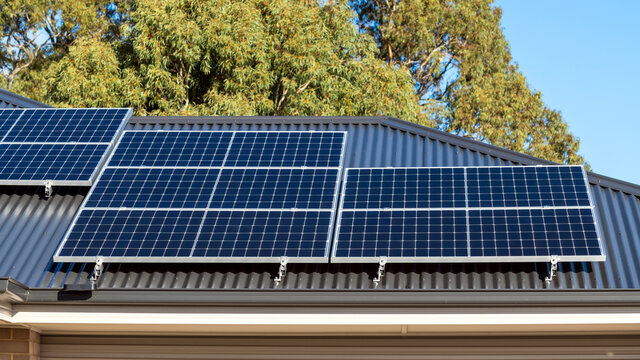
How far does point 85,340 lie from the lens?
11.5 metres

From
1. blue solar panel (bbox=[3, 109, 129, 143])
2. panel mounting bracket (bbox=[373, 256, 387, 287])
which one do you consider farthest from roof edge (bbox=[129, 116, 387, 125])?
panel mounting bracket (bbox=[373, 256, 387, 287])

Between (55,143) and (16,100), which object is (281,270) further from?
(16,100)

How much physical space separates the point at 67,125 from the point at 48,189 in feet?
8.05

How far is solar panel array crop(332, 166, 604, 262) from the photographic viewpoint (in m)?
10.8

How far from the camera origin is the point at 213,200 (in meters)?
12.4

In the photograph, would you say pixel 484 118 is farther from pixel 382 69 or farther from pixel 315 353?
pixel 315 353

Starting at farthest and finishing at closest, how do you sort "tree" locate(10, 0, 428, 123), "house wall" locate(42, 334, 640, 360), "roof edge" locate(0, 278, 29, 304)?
"tree" locate(10, 0, 428, 123) → "house wall" locate(42, 334, 640, 360) → "roof edge" locate(0, 278, 29, 304)

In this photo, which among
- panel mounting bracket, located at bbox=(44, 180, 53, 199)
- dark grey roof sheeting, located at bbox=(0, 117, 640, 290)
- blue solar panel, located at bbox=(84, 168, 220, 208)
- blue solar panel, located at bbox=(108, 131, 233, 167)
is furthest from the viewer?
blue solar panel, located at bbox=(108, 131, 233, 167)

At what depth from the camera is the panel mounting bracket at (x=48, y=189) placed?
13394 mm

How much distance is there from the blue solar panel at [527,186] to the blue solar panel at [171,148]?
182 inches

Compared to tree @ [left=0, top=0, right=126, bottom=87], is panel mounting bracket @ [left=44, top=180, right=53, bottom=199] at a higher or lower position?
lower

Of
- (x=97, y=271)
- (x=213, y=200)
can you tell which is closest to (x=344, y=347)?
(x=213, y=200)

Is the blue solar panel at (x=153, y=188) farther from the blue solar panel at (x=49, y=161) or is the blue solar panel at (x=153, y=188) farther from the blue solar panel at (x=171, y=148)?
the blue solar panel at (x=49, y=161)

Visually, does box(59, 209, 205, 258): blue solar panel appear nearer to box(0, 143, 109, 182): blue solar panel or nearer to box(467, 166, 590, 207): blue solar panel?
box(0, 143, 109, 182): blue solar panel
